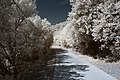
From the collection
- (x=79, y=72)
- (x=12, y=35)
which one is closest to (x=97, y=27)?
(x=79, y=72)

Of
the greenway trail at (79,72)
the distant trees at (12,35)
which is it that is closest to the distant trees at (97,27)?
the greenway trail at (79,72)

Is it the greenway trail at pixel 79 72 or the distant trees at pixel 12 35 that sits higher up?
the distant trees at pixel 12 35

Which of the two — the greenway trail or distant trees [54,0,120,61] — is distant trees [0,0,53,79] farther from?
distant trees [54,0,120,61]

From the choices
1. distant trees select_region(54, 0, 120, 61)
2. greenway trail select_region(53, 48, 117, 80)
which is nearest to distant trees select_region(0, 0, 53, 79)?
greenway trail select_region(53, 48, 117, 80)

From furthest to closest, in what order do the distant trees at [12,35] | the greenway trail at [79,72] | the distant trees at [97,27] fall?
the distant trees at [97,27]
the greenway trail at [79,72]
the distant trees at [12,35]

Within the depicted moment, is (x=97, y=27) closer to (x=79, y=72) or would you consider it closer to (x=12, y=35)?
(x=79, y=72)

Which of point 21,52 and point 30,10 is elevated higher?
point 30,10

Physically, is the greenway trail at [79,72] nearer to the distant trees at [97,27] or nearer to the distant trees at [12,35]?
the distant trees at [12,35]

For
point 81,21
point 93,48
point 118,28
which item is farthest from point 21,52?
point 93,48

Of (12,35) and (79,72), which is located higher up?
(12,35)

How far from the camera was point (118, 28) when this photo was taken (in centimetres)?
2533

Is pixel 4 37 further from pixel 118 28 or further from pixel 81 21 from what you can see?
pixel 81 21

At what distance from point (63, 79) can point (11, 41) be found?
15.4 ft

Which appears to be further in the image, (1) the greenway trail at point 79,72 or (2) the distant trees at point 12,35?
(1) the greenway trail at point 79,72
